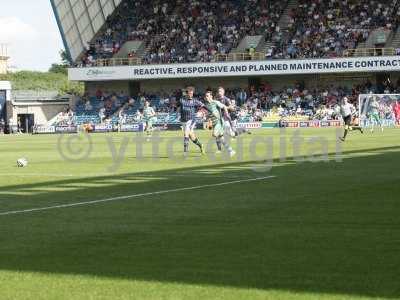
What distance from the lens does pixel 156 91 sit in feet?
286

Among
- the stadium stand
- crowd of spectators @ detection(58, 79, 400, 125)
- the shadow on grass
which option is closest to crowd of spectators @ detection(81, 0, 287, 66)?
the stadium stand

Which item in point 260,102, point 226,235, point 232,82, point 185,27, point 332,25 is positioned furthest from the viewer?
point 232,82

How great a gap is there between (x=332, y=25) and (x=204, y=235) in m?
67.7

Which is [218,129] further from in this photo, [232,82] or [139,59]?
[232,82]

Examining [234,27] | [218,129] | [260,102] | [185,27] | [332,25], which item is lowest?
[218,129]

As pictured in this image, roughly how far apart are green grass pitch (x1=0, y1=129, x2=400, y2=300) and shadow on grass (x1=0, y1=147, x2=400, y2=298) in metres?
0.02

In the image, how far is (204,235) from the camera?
12.4 metres

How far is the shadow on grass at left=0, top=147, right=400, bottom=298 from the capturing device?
30.8 ft

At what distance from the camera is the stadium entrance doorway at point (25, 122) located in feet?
286

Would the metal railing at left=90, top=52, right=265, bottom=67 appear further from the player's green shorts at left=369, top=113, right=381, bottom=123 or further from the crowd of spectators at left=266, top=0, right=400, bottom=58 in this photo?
the player's green shorts at left=369, top=113, right=381, bottom=123

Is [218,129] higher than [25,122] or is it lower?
higher

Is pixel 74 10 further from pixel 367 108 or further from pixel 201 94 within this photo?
pixel 367 108

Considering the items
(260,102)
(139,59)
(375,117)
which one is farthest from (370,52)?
(139,59)

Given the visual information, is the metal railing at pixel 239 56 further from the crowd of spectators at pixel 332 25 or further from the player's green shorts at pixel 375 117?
the player's green shorts at pixel 375 117
